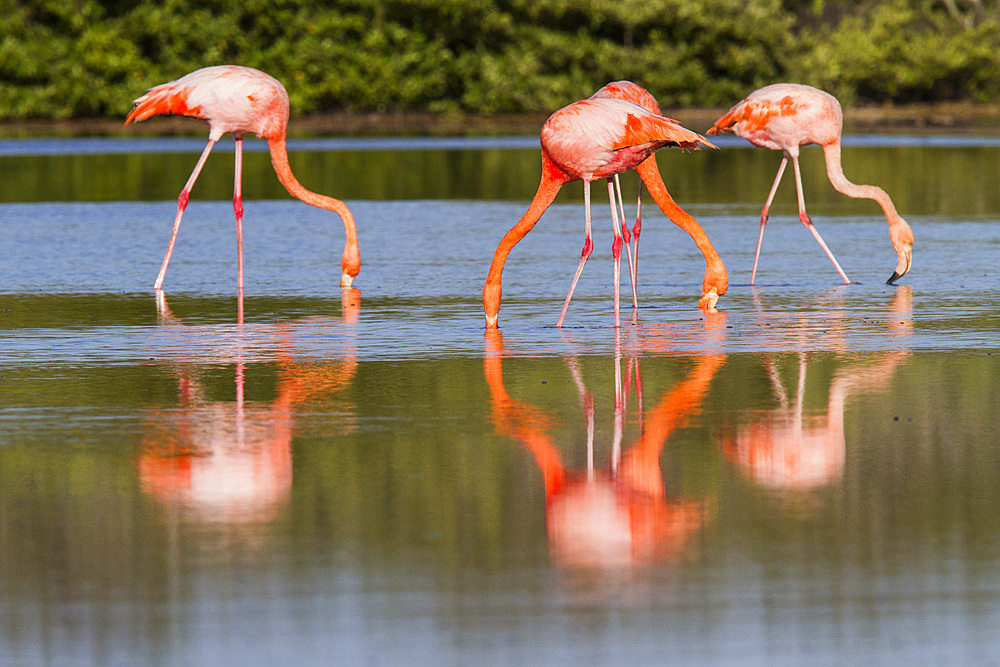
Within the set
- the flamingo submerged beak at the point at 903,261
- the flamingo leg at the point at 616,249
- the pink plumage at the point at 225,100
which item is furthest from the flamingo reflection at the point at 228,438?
the flamingo submerged beak at the point at 903,261

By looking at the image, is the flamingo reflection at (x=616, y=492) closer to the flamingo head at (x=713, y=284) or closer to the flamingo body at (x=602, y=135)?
the flamingo body at (x=602, y=135)

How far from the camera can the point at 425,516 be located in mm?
5727

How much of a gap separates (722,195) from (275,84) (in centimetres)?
952

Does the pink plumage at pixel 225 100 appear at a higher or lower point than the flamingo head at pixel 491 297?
higher

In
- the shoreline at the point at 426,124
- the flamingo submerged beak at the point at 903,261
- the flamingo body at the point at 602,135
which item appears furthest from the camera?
the shoreline at the point at 426,124

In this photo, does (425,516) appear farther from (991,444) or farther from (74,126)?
(74,126)

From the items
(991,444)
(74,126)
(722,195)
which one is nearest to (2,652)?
(991,444)

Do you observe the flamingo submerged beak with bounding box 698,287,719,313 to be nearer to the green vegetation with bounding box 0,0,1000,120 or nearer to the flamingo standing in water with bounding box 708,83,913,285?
the flamingo standing in water with bounding box 708,83,913,285

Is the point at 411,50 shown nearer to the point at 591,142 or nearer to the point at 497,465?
the point at 591,142

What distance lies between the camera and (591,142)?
9984mm

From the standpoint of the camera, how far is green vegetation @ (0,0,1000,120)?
1618 inches

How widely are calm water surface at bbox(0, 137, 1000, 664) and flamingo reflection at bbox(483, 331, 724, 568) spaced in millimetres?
18

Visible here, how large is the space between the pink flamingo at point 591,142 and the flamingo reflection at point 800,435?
1750 mm

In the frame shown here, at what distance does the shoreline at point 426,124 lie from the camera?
1547 inches
